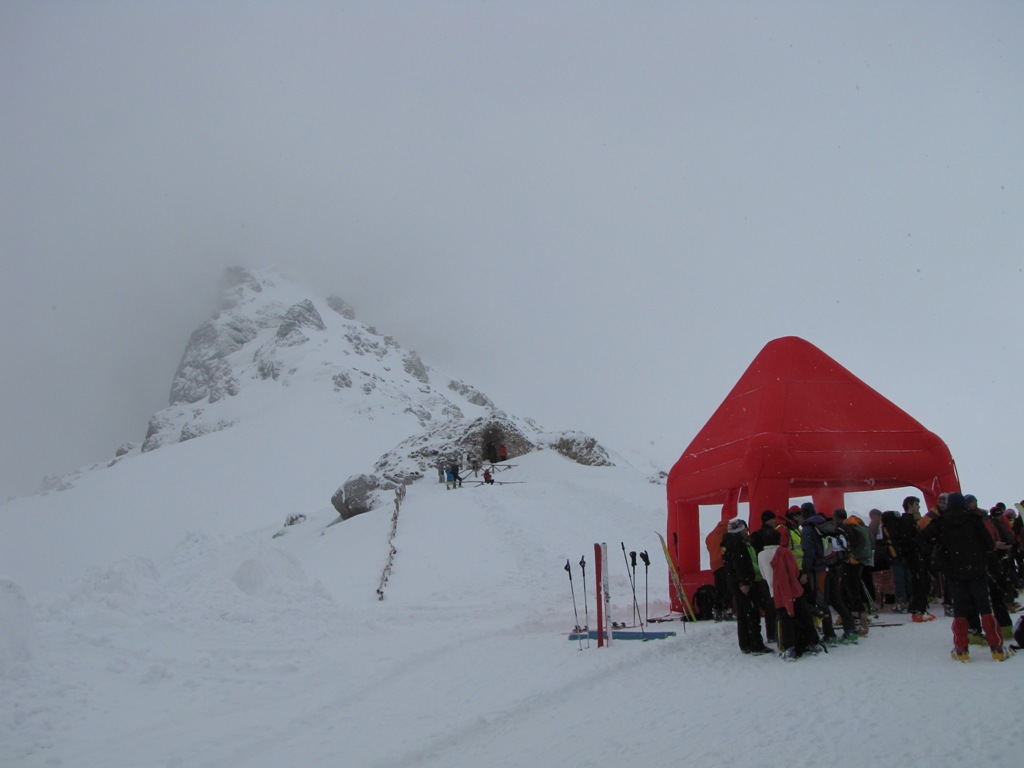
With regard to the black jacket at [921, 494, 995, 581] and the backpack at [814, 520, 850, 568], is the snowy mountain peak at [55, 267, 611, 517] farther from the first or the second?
the black jacket at [921, 494, 995, 581]

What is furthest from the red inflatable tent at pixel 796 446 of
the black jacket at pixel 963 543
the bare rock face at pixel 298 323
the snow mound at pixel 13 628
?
the bare rock face at pixel 298 323

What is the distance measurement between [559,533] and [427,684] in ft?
37.3

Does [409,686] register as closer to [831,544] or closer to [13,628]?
[13,628]

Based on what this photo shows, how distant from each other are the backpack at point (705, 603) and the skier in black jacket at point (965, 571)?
4.43 meters

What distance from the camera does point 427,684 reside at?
8.07 meters

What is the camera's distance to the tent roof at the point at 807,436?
37.1ft

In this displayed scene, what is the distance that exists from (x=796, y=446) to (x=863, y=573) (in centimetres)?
217

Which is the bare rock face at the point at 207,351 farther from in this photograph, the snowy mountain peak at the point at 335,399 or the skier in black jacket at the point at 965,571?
the skier in black jacket at the point at 965,571

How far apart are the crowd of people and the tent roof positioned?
891mm

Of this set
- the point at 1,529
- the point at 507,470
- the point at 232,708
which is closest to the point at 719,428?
the point at 232,708

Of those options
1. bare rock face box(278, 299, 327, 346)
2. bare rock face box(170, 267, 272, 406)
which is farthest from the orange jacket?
bare rock face box(170, 267, 272, 406)


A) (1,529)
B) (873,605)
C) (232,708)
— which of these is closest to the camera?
(232,708)

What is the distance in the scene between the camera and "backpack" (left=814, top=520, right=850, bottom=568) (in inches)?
351

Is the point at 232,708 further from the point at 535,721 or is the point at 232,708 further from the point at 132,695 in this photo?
the point at 535,721
